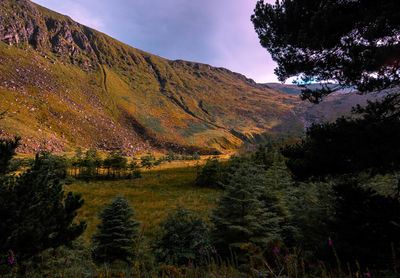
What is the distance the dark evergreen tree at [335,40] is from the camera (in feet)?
15.7

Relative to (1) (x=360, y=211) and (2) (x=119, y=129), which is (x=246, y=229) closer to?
(1) (x=360, y=211)

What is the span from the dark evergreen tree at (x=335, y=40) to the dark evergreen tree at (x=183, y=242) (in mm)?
6933

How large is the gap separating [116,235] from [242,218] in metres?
5.56

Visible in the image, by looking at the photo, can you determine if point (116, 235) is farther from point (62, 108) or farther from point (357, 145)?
point (62, 108)

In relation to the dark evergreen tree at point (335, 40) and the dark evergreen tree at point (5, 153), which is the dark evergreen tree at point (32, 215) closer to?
the dark evergreen tree at point (5, 153)

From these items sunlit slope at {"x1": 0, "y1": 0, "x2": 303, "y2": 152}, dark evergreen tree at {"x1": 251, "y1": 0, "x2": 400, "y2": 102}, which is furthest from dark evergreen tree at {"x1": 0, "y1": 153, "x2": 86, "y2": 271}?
sunlit slope at {"x1": 0, "y1": 0, "x2": 303, "y2": 152}

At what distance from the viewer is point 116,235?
8.01 metres

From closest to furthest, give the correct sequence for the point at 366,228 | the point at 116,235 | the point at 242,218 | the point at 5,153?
1. the point at 366,228
2. the point at 5,153
3. the point at 242,218
4. the point at 116,235

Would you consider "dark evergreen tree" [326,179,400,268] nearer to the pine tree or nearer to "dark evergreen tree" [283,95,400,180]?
"dark evergreen tree" [283,95,400,180]

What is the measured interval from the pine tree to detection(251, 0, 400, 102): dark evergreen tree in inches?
369

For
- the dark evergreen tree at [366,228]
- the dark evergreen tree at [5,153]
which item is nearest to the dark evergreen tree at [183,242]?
the dark evergreen tree at [366,228]

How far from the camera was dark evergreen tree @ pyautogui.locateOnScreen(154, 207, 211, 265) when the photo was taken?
6.82m

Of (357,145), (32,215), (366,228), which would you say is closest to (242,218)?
(366,228)

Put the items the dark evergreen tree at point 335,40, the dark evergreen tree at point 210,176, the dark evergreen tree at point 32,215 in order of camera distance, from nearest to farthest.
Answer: the dark evergreen tree at point 32,215
the dark evergreen tree at point 335,40
the dark evergreen tree at point 210,176
